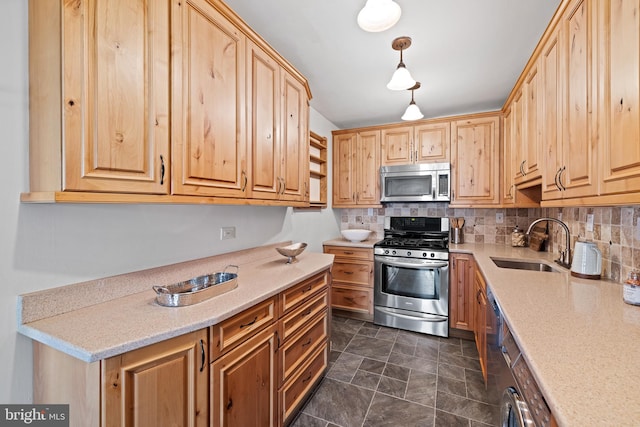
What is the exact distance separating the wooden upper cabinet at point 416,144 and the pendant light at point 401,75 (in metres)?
1.52

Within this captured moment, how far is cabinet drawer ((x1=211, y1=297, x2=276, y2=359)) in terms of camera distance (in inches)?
43.5

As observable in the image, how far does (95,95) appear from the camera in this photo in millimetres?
952

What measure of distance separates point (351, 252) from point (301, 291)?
5.34 feet

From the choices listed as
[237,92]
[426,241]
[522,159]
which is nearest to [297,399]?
[237,92]

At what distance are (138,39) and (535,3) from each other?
2.06 meters

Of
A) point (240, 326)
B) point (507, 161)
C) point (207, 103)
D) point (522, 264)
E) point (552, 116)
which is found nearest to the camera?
point (240, 326)

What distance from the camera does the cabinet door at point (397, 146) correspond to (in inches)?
129

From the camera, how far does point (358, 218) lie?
12.7ft

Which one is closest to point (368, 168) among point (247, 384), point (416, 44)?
point (416, 44)

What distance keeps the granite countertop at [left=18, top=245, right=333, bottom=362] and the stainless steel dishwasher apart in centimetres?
107

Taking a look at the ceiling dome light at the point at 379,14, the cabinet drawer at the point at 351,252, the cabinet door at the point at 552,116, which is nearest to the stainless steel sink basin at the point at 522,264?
the cabinet door at the point at 552,116

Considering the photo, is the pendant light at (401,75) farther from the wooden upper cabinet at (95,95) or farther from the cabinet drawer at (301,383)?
the cabinet drawer at (301,383)

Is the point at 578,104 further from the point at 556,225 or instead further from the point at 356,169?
the point at 356,169

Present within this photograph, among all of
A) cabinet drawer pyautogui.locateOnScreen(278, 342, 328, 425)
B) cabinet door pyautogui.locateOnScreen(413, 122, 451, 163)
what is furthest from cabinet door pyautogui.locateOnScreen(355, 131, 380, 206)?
cabinet drawer pyautogui.locateOnScreen(278, 342, 328, 425)
